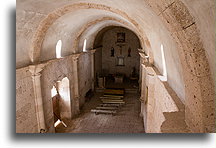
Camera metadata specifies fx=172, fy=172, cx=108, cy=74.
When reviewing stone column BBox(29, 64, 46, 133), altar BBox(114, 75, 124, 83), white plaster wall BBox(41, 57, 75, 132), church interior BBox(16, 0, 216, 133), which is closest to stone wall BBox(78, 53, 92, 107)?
church interior BBox(16, 0, 216, 133)

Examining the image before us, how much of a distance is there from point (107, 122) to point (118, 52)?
12566 millimetres

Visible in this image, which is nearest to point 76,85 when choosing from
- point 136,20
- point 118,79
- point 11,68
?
point 136,20

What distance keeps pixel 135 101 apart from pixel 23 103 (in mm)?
9929

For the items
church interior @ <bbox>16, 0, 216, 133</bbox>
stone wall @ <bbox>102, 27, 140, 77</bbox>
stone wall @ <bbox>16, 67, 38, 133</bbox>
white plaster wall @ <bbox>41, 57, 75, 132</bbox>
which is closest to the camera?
church interior @ <bbox>16, 0, 216, 133</bbox>

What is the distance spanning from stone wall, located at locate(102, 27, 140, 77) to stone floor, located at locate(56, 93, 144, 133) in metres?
9.20

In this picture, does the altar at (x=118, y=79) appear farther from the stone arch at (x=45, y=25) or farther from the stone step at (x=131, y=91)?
the stone arch at (x=45, y=25)

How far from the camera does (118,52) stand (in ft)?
71.9

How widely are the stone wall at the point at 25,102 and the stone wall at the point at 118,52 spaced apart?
15542mm

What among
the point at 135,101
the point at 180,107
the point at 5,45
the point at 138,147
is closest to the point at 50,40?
the point at 5,45

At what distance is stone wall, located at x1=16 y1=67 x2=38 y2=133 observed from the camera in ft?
20.1

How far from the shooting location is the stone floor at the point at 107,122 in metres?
10.0

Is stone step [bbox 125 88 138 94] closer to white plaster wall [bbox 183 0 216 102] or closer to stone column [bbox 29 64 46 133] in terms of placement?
stone column [bbox 29 64 46 133]

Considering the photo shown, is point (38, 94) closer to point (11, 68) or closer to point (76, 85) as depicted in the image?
point (76, 85)

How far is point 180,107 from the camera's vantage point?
10.00 feet
